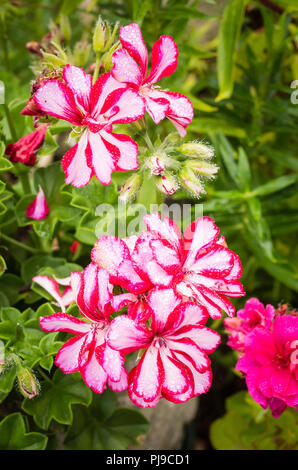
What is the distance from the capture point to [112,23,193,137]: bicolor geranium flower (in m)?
0.56

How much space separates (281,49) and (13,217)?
0.66m

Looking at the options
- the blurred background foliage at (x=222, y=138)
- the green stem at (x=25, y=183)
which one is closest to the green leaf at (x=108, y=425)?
the blurred background foliage at (x=222, y=138)

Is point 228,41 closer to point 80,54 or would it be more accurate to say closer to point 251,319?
point 80,54

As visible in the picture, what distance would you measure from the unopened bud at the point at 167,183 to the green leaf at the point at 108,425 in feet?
1.47

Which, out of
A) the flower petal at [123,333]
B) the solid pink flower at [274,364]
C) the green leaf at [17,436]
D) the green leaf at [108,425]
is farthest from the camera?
the green leaf at [108,425]

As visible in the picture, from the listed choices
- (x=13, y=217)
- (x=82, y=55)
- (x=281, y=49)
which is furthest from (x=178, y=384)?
(x=281, y=49)

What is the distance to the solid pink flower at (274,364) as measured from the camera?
62cm

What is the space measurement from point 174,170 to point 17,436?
0.45m

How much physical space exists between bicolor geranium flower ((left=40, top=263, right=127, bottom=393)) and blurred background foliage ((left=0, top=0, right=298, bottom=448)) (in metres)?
0.18

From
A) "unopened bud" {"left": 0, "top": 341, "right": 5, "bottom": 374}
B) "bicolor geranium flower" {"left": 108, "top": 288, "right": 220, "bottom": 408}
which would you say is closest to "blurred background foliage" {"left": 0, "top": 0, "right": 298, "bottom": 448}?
"unopened bud" {"left": 0, "top": 341, "right": 5, "bottom": 374}

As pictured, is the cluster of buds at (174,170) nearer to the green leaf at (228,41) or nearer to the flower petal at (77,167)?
the flower petal at (77,167)

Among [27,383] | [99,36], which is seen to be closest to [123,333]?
[27,383]

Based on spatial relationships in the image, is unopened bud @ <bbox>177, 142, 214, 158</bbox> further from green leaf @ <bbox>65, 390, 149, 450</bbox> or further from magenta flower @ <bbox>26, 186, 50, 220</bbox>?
green leaf @ <bbox>65, 390, 149, 450</bbox>

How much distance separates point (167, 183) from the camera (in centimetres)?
58
